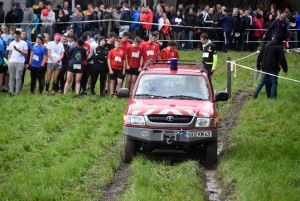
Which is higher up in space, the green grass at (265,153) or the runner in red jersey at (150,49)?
the runner in red jersey at (150,49)

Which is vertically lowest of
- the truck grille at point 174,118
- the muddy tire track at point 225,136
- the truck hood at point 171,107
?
the muddy tire track at point 225,136

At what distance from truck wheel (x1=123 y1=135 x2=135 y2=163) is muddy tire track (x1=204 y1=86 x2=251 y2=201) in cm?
155

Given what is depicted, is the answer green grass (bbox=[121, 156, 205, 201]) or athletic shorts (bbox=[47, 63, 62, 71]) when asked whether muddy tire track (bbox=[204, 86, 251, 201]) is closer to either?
green grass (bbox=[121, 156, 205, 201])

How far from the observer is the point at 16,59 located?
21891 mm

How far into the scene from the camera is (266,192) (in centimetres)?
1074

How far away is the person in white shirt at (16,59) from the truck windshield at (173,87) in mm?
8363

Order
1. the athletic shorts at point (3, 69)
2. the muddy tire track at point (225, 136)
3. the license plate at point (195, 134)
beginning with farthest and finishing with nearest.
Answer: the athletic shorts at point (3, 69)
the license plate at point (195, 134)
the muddy tire track at point (225, 136)

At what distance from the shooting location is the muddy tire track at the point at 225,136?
1164 cm

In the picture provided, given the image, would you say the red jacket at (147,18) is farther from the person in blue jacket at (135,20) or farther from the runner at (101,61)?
the runner at (101,61)

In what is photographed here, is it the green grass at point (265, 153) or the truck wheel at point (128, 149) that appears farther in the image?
the truck wheel at point (128, 149)

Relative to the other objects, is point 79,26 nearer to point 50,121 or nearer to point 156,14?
point 156,14

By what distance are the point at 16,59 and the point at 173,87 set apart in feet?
29.5

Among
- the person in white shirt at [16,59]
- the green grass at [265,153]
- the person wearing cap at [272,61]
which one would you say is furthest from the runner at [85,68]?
the person wearing cap at [272,61]

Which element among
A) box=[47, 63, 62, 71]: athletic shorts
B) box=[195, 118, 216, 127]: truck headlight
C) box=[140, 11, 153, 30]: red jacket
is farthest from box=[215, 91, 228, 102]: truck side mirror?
box=[140, 11, 153, 30]: red jacket
